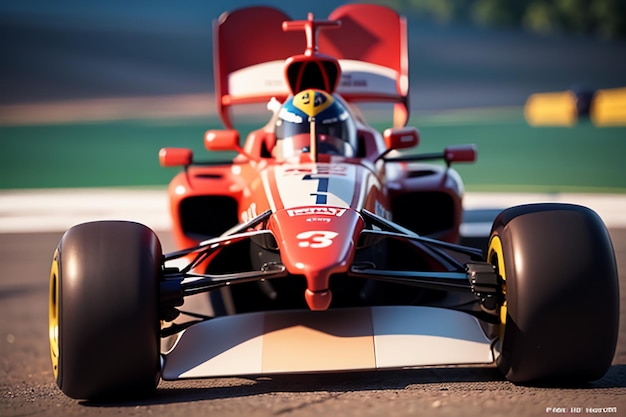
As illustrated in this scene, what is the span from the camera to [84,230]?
487 cm

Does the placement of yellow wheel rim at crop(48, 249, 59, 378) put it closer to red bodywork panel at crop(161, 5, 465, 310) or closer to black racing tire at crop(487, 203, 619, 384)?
red bodywork panel at crop(161, 5, 465, 310)

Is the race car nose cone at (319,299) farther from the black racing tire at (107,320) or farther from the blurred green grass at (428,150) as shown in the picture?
the blurred green grass at (428,150)

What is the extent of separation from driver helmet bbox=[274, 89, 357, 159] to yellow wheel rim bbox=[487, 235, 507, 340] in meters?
1.54

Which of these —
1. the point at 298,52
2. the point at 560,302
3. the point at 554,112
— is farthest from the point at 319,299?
the point at 554,112

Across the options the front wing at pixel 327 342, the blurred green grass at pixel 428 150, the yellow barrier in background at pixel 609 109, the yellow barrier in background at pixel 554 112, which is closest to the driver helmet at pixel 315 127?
the front wing at pixel 327 342

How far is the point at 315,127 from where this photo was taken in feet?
21.1

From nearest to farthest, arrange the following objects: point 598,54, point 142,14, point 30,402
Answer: point 30,402 → point 598,54 → point 142,14

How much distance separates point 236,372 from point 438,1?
57.0 m

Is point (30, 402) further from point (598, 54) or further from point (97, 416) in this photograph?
point (598, 54)

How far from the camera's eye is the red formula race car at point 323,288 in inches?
182

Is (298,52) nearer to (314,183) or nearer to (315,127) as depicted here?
(315,127)

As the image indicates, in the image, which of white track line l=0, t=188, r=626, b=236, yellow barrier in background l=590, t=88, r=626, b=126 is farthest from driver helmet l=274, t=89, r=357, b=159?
yellow barrier in background l=590, t=88, r=626, b=126

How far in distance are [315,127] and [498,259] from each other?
1807 mm

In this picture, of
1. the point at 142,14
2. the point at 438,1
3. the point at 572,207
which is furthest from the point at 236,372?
the point at 142,14
